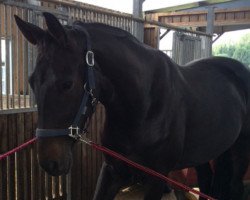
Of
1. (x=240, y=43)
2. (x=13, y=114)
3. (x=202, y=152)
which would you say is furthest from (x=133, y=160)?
(x=240, y=43)

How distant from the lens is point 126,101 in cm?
193

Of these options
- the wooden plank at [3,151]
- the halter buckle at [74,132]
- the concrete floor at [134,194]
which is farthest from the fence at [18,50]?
the concrete floor at [134,194]

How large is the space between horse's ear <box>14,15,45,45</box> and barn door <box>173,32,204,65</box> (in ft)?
12.2

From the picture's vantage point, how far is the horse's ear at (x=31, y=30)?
5.54 ft

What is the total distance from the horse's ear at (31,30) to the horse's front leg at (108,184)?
2.99 feet

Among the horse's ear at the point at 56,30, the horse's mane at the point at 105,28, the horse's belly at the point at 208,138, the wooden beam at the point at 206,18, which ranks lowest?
the horse's belly at the point at 208,138

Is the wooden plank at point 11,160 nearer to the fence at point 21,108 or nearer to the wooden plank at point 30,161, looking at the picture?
the fence at point 21,108

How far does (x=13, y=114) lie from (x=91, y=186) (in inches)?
58.8

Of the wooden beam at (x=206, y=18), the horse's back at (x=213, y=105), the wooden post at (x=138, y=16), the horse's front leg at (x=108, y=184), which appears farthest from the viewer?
the wooden beam at (x=206, y=18)

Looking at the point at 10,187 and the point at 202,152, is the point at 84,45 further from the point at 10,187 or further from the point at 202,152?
the point at 10,187

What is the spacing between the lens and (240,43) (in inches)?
2099

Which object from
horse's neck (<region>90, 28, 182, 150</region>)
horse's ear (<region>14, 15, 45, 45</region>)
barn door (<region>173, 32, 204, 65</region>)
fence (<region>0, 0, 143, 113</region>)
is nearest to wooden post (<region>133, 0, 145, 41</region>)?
fence (<region>0, 0, 143, 113</region>)

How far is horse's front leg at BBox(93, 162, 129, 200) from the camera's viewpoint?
85.8 inches

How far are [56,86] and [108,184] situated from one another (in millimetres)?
890
